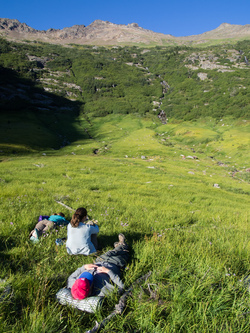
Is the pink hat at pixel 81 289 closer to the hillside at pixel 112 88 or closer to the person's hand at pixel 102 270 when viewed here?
the person's hand at pixel 102 270

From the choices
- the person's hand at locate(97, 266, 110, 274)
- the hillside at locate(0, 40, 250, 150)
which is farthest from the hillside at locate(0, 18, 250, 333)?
the hillside at locate(0, 40, 250, 150)

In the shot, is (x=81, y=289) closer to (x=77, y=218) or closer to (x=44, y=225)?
(x=77, y=218)

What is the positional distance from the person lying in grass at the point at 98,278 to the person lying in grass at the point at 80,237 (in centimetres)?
49

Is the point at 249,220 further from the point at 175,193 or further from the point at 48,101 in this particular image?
the point at 48,101

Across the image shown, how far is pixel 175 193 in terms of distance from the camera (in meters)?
13.3

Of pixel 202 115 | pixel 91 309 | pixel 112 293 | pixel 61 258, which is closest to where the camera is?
pixel 91 309

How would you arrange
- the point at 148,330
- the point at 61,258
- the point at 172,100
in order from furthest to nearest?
1. the point at 172,100
2. the point at 61,258
3. the point at 148,330

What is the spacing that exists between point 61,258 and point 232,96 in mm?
85670

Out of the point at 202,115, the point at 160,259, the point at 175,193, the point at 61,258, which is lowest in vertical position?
the point at 175,193

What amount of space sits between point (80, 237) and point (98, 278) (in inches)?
46.5

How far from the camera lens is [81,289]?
3.00 m

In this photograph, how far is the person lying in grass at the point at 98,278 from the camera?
3.02m

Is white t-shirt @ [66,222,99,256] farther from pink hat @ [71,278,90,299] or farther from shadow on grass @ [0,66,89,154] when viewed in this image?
shadow on grass @ [0,66,89,154]

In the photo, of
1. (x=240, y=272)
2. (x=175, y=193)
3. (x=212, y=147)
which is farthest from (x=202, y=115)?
(x=240, y=272)
